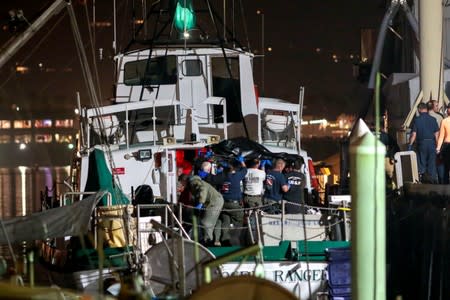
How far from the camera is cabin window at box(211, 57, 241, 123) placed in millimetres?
23844

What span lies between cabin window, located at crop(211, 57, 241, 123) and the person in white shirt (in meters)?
5.68

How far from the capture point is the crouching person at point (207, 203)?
1716 cm

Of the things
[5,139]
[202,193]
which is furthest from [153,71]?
[5,139]

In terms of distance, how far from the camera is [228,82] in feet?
78.8

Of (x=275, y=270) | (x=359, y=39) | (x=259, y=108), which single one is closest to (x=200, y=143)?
(x=259, y=108)

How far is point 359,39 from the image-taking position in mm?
40844

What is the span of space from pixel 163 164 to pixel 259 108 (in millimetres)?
3205

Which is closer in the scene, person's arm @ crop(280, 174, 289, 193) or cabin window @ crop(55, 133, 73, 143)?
person's arm @ crop(280, 174, 289, 193)

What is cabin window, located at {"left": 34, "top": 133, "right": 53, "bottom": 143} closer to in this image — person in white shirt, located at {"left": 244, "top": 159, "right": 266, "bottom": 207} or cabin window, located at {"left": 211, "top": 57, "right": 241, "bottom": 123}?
cabin window, located at {"left": 211, "top": 57, "right": 241, "bottom": 123}

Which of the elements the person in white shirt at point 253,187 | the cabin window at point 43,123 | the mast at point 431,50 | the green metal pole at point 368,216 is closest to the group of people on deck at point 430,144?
the person in white shirt at point 253,187

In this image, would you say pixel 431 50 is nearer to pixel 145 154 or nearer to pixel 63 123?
pixel 145 154

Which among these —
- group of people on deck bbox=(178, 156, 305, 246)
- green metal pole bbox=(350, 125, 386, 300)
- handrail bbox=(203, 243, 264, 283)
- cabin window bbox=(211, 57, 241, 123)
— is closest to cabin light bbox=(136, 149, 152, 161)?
group of people on deck bbox=(178, 156, 305, 246)

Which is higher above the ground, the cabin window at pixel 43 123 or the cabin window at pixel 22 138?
the cabin window at pixel 43 123

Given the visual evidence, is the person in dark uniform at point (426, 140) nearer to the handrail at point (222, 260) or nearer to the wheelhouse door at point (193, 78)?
the wheelhouse door at point (193, 78)
